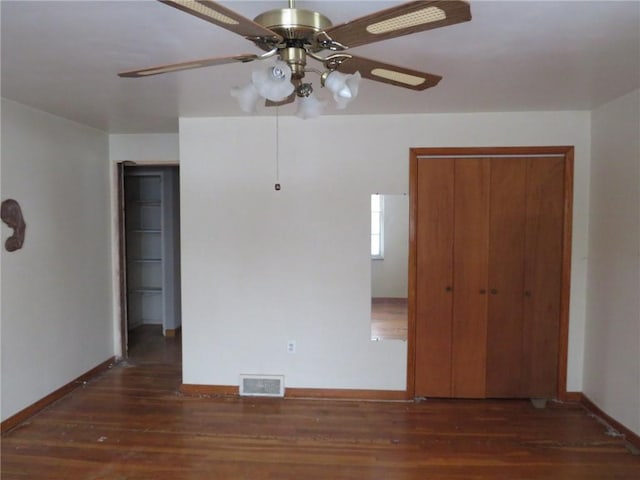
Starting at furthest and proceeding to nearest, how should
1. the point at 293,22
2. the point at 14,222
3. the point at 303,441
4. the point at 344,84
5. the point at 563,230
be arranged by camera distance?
the point at 563,230 → the point at 14,222 → the point at 303,441 → the point at 344,84 → the point at 293,22

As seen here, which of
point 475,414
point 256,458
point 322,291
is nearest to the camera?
point 256,458

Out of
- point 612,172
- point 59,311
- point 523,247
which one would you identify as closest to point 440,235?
point 523,247

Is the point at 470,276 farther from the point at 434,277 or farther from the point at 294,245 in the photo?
the point at 294,245

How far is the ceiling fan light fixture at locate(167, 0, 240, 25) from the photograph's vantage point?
984 mm

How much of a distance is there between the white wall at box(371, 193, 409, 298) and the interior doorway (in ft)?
8.89

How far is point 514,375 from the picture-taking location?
3.38 meters

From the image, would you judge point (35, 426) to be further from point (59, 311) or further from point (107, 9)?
point (107, 9)

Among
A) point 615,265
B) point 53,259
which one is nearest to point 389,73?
point 615,265

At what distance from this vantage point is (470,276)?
3363 millimetres

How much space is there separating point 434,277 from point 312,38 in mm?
2527

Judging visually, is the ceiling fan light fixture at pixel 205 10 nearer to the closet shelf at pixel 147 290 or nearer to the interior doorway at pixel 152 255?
the interior doorway at pixel 152 255

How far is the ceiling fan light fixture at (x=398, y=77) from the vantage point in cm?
147

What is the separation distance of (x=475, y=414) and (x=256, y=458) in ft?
5.67

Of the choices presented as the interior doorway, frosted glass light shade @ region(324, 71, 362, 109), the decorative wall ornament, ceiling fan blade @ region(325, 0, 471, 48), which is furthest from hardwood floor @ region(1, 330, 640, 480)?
ceiling fan blade @ region(325, 0, 471, 48)
